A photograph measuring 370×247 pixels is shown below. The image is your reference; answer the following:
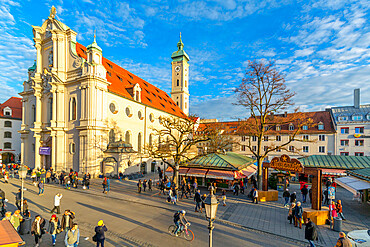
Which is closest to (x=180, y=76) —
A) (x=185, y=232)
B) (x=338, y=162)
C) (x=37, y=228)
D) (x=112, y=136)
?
(x=112, y=136)

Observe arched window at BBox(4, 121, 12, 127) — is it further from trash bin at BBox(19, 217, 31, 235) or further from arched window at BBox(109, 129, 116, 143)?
trash bin at BBox(19, 217, 31, 235)

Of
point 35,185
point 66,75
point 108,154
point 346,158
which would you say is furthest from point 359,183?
point 66,75

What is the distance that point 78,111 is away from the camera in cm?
2814

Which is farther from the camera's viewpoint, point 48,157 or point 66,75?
point 48,157

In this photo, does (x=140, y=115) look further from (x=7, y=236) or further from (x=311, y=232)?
(x=311, y=232)

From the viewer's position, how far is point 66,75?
30000mm

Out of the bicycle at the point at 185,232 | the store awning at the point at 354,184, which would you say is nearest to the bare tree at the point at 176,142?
the bicycle at the point at 185,232

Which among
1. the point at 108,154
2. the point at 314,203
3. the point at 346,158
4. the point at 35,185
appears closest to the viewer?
the point at 314,203

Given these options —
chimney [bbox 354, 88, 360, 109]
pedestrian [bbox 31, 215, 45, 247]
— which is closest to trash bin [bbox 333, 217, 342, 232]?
pedestrian [bbox 31, 215, 45, 247]

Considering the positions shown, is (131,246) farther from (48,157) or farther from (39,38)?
(39,38)

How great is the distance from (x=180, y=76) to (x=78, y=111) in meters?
37.7

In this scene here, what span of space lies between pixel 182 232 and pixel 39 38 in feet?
135

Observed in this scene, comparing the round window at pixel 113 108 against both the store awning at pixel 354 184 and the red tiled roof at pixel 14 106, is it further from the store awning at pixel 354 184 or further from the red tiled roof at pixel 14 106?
the red tiled roof at pixel 14 106

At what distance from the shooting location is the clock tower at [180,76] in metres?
59.5
